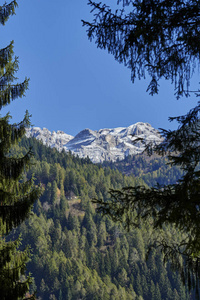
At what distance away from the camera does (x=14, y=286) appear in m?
8.62

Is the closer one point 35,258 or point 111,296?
point 111,296

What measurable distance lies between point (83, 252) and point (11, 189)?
4355 inches

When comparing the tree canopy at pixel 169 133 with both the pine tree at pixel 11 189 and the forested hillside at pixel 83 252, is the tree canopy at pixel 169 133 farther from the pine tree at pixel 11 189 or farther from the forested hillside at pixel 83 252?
the forested hillside at pixel 83 252

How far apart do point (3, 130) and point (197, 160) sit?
6870mm

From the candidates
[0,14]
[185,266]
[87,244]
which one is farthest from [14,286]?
[87,244]

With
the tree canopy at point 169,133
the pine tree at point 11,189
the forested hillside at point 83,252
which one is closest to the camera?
the tree canopy at point 169,133

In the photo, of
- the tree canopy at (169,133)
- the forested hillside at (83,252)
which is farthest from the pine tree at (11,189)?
the forested hillside at (83,252)

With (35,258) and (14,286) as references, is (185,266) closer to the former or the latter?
(14,286)

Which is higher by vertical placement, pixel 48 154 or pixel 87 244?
pixel 48 154

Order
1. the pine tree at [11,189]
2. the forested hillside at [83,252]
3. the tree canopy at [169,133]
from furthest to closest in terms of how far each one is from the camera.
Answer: the forested hillside at [83,252]
the pine tree at [11,189]
the tree canopy at [169,133]

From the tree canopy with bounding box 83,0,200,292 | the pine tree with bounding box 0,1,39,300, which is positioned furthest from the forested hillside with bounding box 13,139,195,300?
the tree canopy with bounding box 83,0,200,292

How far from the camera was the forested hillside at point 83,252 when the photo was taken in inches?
3852

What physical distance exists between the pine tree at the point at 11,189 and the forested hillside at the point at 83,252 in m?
73.8

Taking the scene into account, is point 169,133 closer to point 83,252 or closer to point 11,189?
point 11,189
